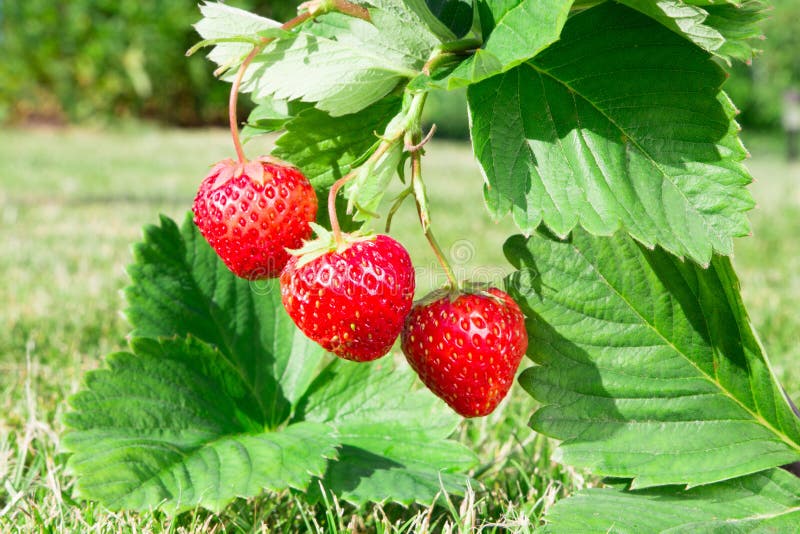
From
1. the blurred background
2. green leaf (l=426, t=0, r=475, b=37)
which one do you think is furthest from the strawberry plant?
the blurred background

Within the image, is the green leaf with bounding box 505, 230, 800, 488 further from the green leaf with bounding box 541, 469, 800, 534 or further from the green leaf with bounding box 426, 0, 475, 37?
the green leaf with bounding box 426, 0, 475, 37

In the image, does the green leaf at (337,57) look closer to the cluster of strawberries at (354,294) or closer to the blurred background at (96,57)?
the cluster of strawberries at (354,294)

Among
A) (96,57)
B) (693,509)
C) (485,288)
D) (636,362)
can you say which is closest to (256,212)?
(485,288)

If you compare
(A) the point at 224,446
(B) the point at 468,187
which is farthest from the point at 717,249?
(B) the point at 468,187

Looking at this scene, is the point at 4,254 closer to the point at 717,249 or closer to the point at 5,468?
the point at 5,468

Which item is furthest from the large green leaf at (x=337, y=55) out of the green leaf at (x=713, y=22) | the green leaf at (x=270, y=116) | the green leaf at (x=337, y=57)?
the green leaf at (x=713, y=22)

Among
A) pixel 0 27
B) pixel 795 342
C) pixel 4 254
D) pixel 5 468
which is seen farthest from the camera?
pixel 0 27
